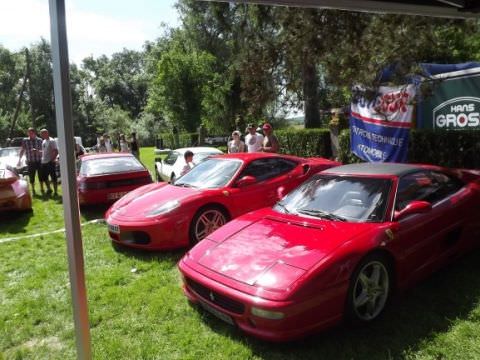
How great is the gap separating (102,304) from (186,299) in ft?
2.63

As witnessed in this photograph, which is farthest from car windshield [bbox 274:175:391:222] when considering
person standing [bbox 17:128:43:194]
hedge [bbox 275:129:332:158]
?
person standing [bbox 17:128:43:194]

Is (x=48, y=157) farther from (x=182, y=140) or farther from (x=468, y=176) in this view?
(x=182, y=140)

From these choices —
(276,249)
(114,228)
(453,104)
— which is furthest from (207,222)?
(453,104)

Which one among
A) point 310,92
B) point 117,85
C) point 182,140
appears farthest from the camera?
point 117,85

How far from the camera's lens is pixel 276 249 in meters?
3.34

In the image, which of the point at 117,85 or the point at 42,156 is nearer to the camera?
the point at 42,156

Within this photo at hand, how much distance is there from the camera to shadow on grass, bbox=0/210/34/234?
285 inches

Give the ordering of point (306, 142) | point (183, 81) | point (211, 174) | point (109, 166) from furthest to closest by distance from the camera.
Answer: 1. point (183, 81)
2. point (306, 142)
3. point (109, 166)
4. point (211, 174)

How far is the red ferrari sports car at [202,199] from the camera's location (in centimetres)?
521

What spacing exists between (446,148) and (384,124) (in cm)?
169

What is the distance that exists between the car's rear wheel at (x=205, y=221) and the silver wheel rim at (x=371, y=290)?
2.57 metres

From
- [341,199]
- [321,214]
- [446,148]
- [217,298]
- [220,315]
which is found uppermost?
[446,148]

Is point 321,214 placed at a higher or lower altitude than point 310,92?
lower

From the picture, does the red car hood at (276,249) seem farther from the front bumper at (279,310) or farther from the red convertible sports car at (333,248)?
the front bumper at (279,310)
